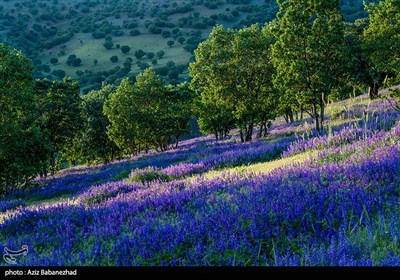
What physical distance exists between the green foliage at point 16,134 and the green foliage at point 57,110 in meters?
11.5

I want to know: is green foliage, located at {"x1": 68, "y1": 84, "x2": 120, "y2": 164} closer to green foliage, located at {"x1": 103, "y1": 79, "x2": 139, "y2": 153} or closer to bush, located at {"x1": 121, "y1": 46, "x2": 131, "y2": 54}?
green foliage, located at {"x1": 103, "y1": 79, "x2": 139, "y2": 153}

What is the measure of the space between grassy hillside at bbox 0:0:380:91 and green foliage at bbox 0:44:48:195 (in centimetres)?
9301

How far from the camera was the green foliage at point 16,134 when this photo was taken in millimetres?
18531

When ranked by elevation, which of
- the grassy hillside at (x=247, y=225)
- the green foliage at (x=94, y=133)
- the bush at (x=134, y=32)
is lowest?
the green foliage at (x=94, y=133)

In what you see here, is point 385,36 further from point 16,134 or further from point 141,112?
point 16,134

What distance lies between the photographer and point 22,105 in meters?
21.9

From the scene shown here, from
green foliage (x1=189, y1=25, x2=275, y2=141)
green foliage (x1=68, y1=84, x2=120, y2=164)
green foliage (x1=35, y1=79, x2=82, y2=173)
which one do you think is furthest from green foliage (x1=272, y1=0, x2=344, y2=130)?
green foliage (x1=68, y1=84, x2=120, y2=164)

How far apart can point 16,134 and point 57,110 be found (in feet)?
54.0

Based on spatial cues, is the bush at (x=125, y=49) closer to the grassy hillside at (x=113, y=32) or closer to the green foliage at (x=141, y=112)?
the grassy hillside at (x=113, y=32)

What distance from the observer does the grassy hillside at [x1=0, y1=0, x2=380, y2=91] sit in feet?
436

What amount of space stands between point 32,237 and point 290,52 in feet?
57.8

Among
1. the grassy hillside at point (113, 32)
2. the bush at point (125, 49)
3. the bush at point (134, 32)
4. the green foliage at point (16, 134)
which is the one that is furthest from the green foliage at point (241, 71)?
the bush at point (134, 32)

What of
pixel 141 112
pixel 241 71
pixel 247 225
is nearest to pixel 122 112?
pixel 141 112

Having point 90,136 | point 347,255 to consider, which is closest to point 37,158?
point 347,255
